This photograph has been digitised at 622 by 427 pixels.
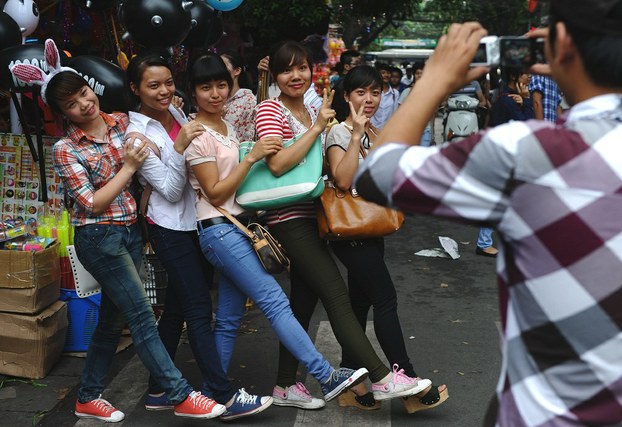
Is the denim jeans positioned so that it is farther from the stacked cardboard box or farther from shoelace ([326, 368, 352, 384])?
A: the stacked cardboard box

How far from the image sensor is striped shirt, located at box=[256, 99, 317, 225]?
3.79m

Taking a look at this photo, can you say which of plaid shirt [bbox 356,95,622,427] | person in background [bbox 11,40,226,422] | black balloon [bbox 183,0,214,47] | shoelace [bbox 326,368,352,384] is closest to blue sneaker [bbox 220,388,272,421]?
person in background [bbox 11,40,226,422]

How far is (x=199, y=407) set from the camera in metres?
3.81

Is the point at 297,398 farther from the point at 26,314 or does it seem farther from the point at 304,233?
the point at 26,314

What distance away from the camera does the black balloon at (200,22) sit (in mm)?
6004

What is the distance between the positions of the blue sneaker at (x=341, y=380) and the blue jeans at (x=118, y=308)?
0.69 metres

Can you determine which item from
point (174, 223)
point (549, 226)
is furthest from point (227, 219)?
point (549, 226)

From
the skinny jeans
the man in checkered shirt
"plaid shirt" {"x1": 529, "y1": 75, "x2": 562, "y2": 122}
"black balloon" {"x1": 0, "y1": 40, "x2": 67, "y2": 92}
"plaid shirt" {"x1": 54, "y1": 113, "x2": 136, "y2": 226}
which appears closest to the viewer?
the man in checkered shirt

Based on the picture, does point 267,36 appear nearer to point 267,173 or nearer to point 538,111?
point 538,111

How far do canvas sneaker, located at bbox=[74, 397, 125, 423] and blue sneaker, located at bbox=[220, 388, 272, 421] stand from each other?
55 cm

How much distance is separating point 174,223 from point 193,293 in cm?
36

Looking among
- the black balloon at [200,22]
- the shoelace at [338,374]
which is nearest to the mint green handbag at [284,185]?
the shoelace at [338,374]

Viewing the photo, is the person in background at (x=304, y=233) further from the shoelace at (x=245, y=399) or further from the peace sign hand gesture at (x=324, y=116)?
the shoelace at (x=245, y=399)

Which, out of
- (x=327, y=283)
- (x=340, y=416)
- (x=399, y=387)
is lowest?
(x=340, y=416)
